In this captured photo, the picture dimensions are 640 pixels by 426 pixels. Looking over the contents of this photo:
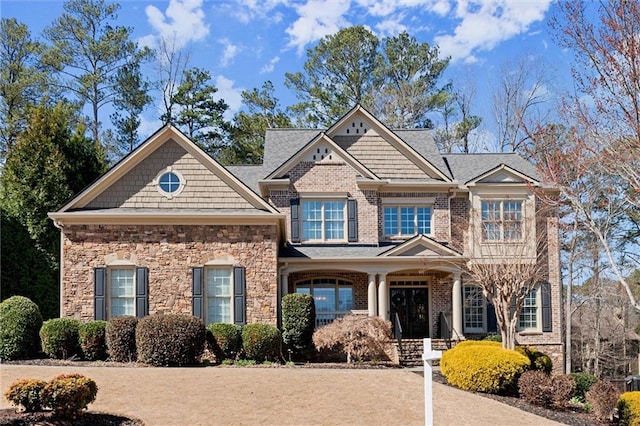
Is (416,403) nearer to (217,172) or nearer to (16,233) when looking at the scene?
(217,172)

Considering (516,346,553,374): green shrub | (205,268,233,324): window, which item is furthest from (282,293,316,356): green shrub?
(516,346,553,374): green shrub

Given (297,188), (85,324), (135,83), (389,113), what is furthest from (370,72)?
(85,324)

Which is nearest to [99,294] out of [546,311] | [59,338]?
[59,338]

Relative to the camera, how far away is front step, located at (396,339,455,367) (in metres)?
21.0

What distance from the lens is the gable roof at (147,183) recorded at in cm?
1975

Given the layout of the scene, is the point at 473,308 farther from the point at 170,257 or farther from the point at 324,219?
the point at 170,257

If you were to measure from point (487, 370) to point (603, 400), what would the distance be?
255 centimetres

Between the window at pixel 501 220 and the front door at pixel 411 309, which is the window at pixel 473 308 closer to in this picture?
the front door at pixel 411 309

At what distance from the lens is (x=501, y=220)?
2300cm

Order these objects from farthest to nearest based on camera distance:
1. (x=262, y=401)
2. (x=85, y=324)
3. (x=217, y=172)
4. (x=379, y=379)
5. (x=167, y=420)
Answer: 1. (x=217, y=172)
2. (x=85, y=324)
3. (x=379, y=379)
4. (x=262, y=401)
5. (x=167, y=420)

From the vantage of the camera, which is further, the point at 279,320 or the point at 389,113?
the point at 389,113

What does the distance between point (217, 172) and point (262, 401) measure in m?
8.93

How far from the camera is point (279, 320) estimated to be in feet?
67.8

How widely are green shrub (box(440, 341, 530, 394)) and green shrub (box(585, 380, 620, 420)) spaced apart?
5.19 feet
